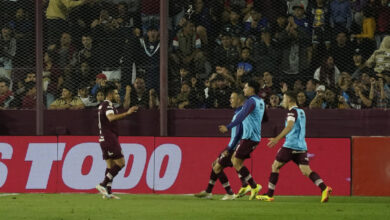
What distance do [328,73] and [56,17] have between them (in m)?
5.49

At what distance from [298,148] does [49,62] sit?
6.03m

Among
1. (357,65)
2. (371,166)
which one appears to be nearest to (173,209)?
(371,166)

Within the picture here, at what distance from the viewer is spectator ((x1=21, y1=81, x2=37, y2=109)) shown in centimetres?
1661

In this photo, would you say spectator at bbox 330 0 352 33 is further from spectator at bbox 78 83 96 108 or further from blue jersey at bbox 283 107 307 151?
spectator at bbox 78 83 96 108

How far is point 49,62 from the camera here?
16672 mm

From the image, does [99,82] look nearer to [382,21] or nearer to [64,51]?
[64,51]

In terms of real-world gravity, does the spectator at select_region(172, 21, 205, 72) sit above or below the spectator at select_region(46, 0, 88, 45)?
below

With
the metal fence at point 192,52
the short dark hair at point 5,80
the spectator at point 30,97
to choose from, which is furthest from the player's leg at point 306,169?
the short dark hair at point 5,80

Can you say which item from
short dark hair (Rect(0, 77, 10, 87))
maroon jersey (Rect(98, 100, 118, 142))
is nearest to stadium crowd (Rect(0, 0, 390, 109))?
short dark hair (Rect(0, 77, 10, 87))

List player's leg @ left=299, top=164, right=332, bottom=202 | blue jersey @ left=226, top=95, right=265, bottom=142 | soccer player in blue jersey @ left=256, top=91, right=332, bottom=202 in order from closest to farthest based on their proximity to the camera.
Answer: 1. player's leg @ left=299, top=164, right=332, bottom=202
2. soccer player in blue jersey @ left=256, top=91, right=332, bottom=202
3. blue jersey @ left=226, top=95, right=265, bottom=142

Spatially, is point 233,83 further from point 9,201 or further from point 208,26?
point 9,201

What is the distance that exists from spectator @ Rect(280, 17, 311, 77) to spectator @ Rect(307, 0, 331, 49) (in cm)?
20

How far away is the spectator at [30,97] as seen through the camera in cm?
1661

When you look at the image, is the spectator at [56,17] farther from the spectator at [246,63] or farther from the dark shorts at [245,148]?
Result: the dark shorts at [245,148]
